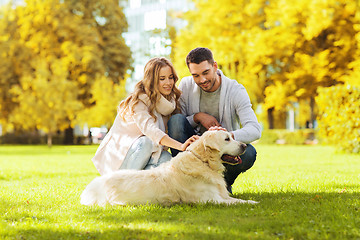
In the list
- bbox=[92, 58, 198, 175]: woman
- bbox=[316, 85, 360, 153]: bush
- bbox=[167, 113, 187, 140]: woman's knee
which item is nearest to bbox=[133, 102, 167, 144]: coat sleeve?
bbox=[92, 58, 198, 175]: woman

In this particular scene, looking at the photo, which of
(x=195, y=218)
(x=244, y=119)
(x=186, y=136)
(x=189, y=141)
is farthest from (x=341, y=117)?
(x=195, y=218)

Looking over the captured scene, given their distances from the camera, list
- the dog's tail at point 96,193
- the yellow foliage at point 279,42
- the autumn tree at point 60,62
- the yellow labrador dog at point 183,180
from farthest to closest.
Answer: the autumn tree at point 60,62
the yellow foliage at point 279,42
the dog's tail at point 96,193
the yellow labrador dog at point 183,180

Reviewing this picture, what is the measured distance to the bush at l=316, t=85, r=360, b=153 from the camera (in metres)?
14.1

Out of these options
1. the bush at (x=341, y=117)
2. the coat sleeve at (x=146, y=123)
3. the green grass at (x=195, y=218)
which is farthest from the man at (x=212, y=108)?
the bush at (x=341, y=117)

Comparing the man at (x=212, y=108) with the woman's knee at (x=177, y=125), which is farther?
the woman's knee at (x=177, y=125)

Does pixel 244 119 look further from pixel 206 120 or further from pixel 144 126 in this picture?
pixel 144 126

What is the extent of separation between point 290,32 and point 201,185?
22895mm

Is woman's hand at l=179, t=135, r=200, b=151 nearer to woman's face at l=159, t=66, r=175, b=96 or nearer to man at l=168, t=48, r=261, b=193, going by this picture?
man at l=168, t=48, r=261, b=193

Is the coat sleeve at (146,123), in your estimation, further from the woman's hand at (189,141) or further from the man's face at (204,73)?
the man's face at (204,73)

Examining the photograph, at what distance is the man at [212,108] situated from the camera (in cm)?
549

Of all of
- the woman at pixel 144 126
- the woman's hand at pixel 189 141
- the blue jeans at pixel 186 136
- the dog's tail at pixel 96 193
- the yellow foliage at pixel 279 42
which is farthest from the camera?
the yellow foliage at pixel 279 42

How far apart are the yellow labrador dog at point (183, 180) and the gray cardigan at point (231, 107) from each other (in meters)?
0.46

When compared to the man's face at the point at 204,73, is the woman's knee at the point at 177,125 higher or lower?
lower

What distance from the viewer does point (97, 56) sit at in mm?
30922
